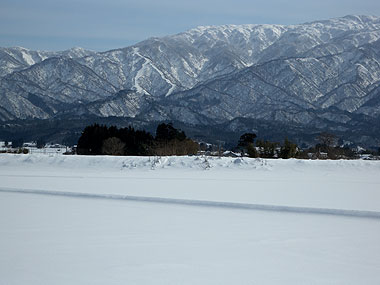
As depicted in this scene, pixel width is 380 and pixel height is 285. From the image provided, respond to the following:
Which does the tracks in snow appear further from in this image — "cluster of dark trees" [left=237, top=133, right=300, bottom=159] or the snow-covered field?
"cluster of dark trees" [left=237, top=133, right=300, bottom=159]

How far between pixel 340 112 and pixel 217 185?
18613cm

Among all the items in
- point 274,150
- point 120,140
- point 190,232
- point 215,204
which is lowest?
point 190,232

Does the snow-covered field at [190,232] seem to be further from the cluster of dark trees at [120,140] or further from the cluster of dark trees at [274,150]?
the cluster of dark trees at [120,140]

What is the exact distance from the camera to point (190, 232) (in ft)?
22.0

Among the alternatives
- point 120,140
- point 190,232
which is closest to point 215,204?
point 190,232

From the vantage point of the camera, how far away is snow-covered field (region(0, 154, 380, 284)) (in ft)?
15.8

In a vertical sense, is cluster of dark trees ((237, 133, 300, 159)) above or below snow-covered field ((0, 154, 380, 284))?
above

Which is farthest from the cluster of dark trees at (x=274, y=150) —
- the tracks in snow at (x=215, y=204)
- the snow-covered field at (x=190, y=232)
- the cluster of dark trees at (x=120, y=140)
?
the tracks in snow at (x=215, y=204)

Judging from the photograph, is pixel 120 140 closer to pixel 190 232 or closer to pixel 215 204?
pixel 215 204

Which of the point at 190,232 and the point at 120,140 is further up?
the point at 120,140

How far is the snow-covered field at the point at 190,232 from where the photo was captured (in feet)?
15.8

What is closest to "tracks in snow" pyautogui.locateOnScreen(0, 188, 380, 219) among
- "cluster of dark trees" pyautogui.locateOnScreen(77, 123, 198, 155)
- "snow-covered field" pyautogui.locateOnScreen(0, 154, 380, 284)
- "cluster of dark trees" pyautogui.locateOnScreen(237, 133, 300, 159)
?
"snow-covered field" pyautogui.locateOnScreen(0, 154, 380, 284)

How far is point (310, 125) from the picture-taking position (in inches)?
7151

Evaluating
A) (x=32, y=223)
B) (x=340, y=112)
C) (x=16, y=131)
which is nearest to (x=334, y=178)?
(x=32, y=223)
